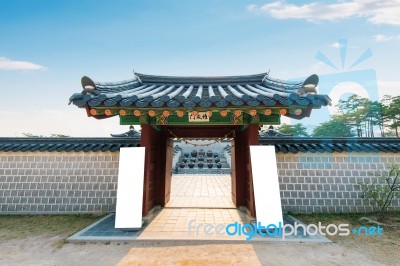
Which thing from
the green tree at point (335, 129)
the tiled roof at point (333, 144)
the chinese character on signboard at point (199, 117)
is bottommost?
the tiled roof at point (333, 144)

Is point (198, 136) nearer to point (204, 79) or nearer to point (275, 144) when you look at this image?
point (204, 79)

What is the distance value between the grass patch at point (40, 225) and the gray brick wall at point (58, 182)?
0.41m

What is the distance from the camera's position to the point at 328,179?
7180mm

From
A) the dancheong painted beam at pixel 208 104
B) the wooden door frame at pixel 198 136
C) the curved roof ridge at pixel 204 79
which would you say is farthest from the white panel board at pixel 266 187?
the curved roof ridge at pixel 204 79

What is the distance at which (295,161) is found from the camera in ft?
24.1

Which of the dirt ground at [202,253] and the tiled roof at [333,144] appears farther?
the tiled roof at [333,144]

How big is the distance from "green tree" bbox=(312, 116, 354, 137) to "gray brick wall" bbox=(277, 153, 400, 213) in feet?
123

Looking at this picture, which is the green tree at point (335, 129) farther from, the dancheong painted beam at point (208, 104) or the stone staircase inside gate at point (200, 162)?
the dancheong painted beam at point (208, 104)

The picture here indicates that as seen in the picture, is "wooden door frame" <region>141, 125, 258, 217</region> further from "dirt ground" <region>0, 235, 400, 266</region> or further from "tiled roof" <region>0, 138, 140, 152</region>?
"dirt ground" <region>0, 235, 400, 266</region>

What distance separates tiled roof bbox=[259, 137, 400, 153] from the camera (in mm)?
7273

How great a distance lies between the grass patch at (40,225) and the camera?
18.1 feet

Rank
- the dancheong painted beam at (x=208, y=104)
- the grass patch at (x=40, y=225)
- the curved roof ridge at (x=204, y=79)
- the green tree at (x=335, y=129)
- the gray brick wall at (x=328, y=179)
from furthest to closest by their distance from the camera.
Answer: the green tree at (x=335, y=129) → the curved roof ridge at (x=204, y=79) → the gray brick wall at (x=328, y=179) → the grass patch at (x=40, y=225) → the dancheong painted beam at (x=208, y=104)

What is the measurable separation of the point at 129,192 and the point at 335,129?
45.4m

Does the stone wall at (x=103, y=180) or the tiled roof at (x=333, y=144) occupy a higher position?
the tiled roof at (x=333, y=144)
